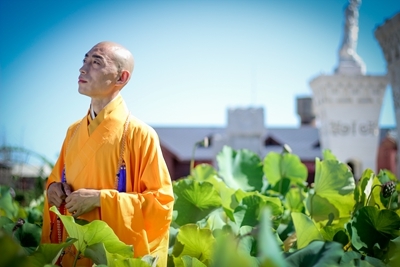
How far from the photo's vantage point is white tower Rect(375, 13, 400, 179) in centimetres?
380

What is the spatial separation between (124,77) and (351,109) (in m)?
5.49

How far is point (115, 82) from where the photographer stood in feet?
4.15

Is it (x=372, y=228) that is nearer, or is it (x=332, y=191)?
(x=372, y=228)

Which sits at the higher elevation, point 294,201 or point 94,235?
point 94,235

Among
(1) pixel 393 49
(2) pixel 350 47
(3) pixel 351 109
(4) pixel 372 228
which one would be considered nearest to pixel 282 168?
(4) pixel 372 228

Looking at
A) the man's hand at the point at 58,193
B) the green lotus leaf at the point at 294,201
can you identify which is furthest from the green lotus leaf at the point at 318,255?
the green lotus leaf at the point at 294,201

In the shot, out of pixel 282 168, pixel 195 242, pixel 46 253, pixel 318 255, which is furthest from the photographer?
pixel 282 168

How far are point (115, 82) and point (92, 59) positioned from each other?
0.08 m

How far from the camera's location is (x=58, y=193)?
1198mm

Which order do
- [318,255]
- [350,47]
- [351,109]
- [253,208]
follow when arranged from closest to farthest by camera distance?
[318,255] < [253,208] < [351,109] < [350,47]

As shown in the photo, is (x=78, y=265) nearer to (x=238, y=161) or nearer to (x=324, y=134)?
(x=238, y=161)

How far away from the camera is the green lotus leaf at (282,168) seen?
6.22 feet

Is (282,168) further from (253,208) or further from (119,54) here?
(119,54)

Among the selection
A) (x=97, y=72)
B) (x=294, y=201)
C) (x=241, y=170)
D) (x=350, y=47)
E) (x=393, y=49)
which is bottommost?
(x=294, y=201)
